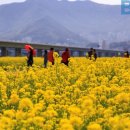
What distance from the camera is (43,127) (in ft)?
18.9

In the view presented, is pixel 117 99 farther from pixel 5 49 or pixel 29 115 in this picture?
pixel 5 49

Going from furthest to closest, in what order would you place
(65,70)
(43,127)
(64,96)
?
(65,70)
(64,96)
(43,127)

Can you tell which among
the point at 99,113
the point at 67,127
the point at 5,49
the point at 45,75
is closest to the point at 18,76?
the point at 45,75

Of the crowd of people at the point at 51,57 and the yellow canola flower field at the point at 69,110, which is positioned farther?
the crowd of people at the point at 51,57

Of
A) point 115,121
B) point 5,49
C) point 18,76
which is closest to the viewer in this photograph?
point 115,121

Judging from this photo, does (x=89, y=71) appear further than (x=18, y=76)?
Yes

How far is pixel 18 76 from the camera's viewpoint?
14.1m

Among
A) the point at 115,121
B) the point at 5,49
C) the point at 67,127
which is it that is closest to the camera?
the point at 67,127

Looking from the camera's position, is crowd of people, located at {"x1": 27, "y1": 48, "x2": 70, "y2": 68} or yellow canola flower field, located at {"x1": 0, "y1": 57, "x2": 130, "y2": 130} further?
crowd of people, located at {"x1": 27, "y1": 48, "x2": 70, "y2": 68}

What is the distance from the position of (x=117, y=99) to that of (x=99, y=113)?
1.14 ft

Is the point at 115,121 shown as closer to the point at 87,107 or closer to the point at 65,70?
the point at 87,107

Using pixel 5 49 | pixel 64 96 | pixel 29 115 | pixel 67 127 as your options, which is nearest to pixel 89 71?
pixel 64 96

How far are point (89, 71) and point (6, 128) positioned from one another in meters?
9.71

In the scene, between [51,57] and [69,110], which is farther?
[51,57]
